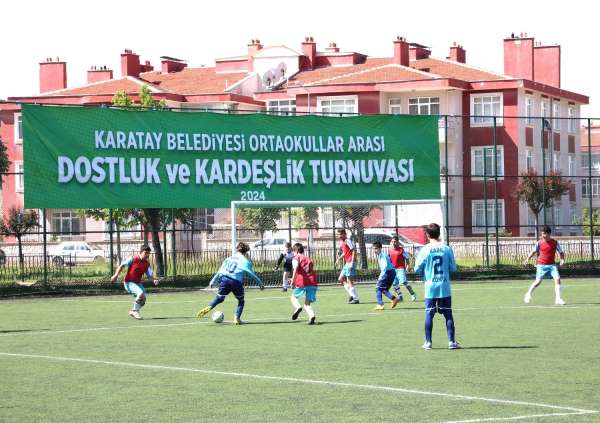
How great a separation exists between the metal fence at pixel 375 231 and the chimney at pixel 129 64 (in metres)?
15.5

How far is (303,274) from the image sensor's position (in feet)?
77.4

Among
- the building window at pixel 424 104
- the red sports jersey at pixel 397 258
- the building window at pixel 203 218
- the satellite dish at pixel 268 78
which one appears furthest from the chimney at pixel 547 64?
the red sports jersey at pixel 397 258

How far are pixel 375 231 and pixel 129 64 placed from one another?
40586mm

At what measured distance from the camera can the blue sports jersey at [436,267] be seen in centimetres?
1788

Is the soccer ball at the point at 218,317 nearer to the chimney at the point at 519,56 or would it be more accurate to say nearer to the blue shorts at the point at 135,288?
the blue shorts at the point at 135,288

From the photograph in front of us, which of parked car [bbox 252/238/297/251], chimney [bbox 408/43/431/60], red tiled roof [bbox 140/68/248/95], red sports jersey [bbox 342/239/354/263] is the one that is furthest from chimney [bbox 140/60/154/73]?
red sports jersey [bbox 342/239/354/263]

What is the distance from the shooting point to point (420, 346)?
18.7 m

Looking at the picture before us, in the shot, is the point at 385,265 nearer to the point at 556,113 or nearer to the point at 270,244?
the point at 270,244

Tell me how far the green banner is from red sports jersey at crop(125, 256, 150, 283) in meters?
10.3

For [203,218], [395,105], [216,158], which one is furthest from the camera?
[395,105]

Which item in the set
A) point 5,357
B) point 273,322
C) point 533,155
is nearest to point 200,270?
point 273,322

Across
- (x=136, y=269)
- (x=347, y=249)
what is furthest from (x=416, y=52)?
(x=136, y=269)

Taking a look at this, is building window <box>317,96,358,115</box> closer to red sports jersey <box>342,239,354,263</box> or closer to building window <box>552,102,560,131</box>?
building window <box>552,102,560,131</box>

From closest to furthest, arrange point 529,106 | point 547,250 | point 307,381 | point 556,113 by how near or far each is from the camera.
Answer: point 307,381 < point 547,250 < point 529,106 < point 556,113
